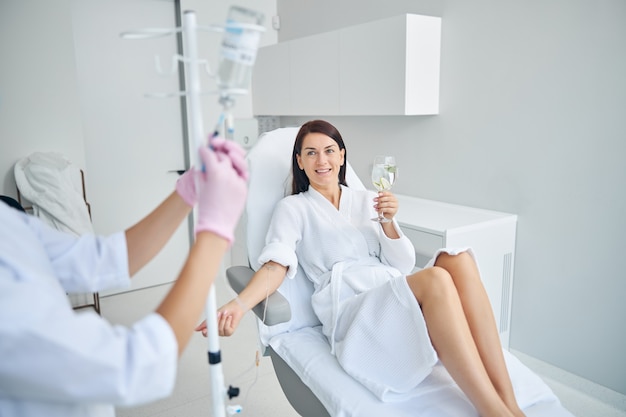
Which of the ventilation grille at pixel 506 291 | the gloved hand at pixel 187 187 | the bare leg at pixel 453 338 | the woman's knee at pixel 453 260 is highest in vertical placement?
the gloved hand at pixel 187 187

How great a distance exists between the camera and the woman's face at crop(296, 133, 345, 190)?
70.6 inches

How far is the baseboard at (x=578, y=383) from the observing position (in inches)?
83.1

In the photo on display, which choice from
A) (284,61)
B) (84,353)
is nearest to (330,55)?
(284,61)

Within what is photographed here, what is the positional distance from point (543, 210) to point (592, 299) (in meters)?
0.45

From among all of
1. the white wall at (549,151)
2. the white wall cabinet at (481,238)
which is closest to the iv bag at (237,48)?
the white wall cabinet at (481,238)

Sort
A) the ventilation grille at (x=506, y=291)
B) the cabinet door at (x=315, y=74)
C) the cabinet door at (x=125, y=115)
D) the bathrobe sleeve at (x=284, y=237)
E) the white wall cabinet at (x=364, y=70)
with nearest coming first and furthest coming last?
1. the bathrobe sleeve at (x=284, y=237)
2. the ventilation grille at (x=506, y=291)
3. the white wall cabinet at (x=364, y=70)
4. the cabinet door at (x=315, y=74)
5. the cabinet door at (x=125, y=115)

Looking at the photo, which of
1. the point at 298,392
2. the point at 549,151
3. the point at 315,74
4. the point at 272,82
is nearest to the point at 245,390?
the point at 298,392

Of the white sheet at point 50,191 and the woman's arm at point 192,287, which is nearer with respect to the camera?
the woman's arm at point 192,287

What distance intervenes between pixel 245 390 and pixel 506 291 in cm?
141

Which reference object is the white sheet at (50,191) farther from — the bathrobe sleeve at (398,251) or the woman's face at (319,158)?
the bathrobe sleeve at (398,251)

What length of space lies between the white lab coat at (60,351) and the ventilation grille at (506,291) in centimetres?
211

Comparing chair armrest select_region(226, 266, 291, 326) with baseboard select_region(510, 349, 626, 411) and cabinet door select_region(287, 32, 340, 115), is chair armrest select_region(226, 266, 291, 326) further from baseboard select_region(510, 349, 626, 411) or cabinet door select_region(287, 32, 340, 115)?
cabinet door select_region(287, 32, 340, 115)

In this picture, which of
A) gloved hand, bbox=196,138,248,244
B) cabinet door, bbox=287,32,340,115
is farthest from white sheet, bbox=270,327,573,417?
cabinet door, bbox=287,32,340,115

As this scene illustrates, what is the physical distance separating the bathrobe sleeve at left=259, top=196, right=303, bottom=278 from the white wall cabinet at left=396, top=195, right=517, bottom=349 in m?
0.75
